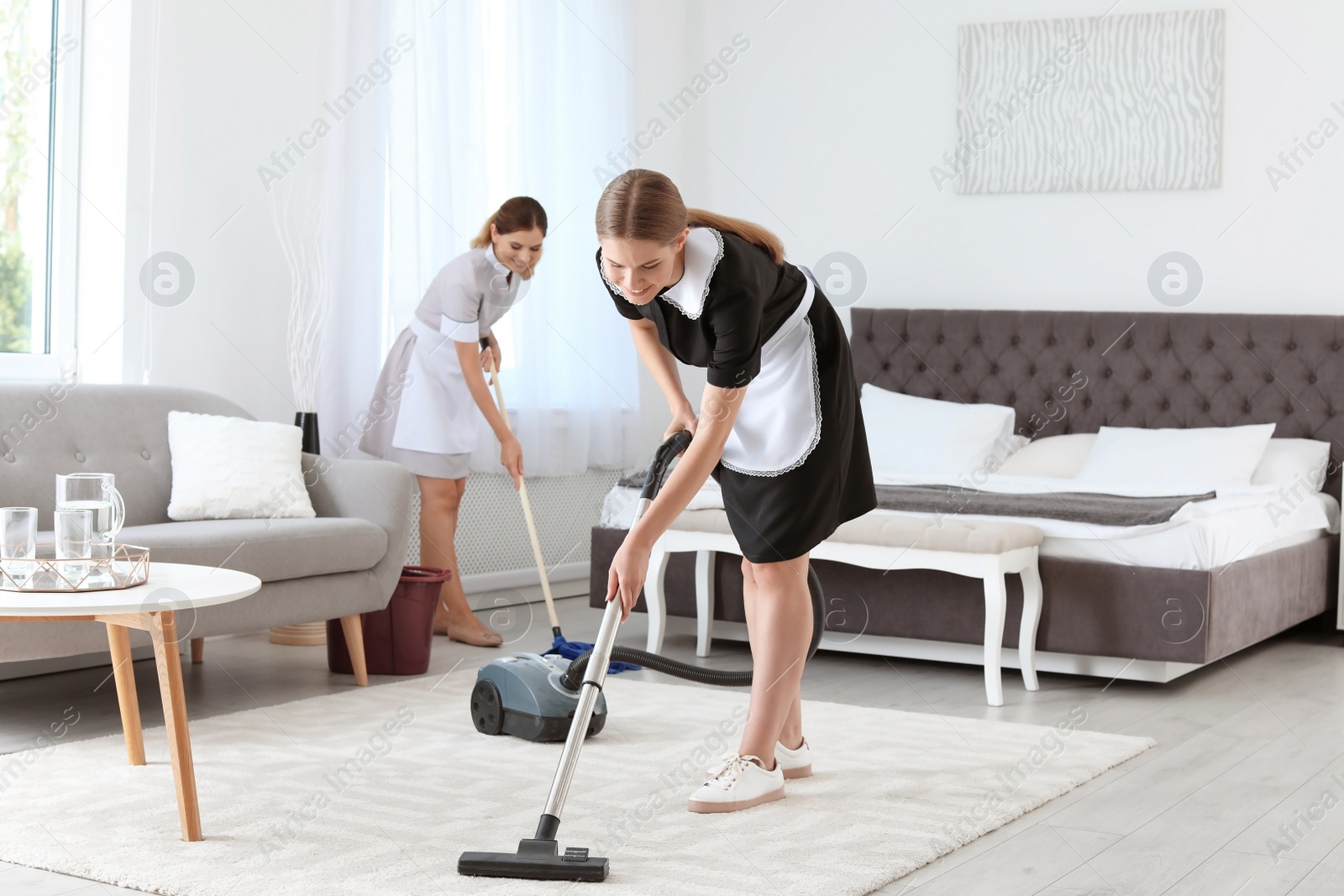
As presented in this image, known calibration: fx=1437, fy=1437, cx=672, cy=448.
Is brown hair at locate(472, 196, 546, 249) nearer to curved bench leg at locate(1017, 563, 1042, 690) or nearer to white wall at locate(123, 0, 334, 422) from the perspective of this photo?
white wall at locate(123, 0, 334, 422)

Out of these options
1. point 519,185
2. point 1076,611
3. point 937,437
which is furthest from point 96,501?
point 937,437

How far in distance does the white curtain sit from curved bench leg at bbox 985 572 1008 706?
7.09 feet

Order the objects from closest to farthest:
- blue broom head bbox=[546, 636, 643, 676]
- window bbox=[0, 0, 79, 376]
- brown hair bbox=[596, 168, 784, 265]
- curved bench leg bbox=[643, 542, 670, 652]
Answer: brown hair bbox=[596, 168, 784, 265] < blue broom head bbox=[546, 636, 643, 676] < window bbox=[0, 0, 79, 376] < curved bench leg bbox=[643, 542, 670, 652]

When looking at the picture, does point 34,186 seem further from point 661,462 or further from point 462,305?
point 661,462

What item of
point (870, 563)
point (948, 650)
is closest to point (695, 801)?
point (870, 563)

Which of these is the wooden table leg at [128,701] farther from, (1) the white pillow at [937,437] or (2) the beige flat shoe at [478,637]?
(1) the white pillow at [937,437]

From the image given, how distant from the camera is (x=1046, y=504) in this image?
3.87 m

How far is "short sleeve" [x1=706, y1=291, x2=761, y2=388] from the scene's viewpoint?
7.18ft

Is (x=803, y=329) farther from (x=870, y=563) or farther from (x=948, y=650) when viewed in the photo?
(x=948, y=650)

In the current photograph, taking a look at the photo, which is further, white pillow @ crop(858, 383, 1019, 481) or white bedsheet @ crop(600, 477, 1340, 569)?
white pillow @ crop(858, 383, 1019, 481)

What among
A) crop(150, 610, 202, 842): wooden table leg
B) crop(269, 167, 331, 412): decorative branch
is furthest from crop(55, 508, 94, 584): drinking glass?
crop(269, 167, 331, 412): decorative branch

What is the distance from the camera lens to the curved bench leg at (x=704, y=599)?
405 cm

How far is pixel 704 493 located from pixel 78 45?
2.16 m

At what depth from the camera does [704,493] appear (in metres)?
4.15
